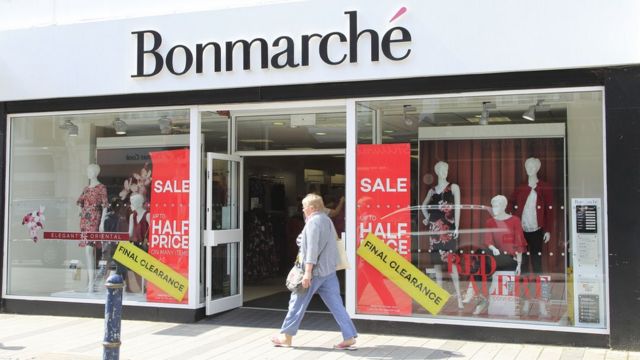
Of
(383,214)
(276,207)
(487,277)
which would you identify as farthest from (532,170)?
(276,207)

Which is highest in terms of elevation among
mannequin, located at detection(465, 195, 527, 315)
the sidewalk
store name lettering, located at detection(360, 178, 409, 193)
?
store name lettering, located at detection(360, 178, 409, 193)

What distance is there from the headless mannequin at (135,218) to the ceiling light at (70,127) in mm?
1331

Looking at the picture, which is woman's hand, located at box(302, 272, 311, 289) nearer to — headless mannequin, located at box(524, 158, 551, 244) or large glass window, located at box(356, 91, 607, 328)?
large glass window, located at box(356, 91, 607, 328)

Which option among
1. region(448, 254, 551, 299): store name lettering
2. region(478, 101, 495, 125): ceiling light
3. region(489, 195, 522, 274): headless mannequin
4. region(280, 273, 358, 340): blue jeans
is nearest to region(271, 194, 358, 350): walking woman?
region(280, 273, 358, 340): blue jeans

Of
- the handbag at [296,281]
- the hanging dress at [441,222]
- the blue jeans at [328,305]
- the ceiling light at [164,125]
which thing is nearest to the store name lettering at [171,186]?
the ceiling light at [164,125]

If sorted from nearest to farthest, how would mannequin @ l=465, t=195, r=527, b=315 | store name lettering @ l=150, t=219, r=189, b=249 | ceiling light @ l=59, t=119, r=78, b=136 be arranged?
mannequin @ l=465, t=195, r=527, b=315 → store name lettering @ l=150, t=219, r=189, b=249 → ceiling light @ l=59, t=119, r=78, b=136

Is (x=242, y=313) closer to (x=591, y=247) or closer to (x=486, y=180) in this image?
(x=486, y=180)

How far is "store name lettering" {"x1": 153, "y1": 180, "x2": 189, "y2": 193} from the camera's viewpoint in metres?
8.43

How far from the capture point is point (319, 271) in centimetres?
659

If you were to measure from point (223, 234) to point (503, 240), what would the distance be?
357 centimetres

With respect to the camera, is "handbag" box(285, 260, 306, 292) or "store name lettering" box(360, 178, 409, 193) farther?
"store name lettering" box(360, 178, 409, 193)

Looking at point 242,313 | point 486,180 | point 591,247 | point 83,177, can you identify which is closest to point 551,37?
point 486,180

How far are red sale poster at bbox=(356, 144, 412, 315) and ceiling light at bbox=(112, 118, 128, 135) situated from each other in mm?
3347

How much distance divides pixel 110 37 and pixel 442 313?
5382 millimetres
